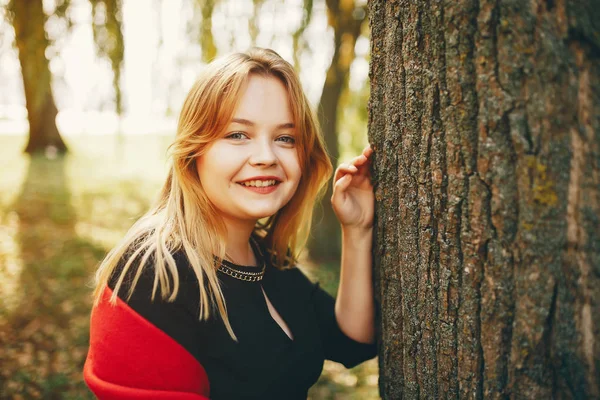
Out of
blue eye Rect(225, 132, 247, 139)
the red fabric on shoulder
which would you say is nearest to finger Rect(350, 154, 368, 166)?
blue eye Rect(225, 132, 247, 139)

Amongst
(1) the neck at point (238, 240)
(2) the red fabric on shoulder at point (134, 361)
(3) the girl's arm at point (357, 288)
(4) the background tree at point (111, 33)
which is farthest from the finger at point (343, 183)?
(4) the background tree at point (111, 33)

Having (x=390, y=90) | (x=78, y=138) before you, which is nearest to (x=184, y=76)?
(x=390, y=90)

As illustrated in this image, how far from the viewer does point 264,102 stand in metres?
1.66

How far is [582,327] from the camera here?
3.75 ft

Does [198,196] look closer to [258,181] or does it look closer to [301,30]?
[258,181]

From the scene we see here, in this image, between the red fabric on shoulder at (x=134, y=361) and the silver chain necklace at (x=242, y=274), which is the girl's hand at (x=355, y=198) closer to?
the silver chain necklace at (x=242, y=274)

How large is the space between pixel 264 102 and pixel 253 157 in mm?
206

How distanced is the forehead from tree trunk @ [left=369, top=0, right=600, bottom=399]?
352 millimetres

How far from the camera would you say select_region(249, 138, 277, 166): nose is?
1615 millimetres

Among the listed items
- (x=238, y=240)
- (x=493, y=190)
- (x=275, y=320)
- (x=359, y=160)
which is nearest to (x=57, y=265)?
(x=238, y=240)

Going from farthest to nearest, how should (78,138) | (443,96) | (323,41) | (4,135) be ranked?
(78,138) < (4,135) < (323,41) < (443,96)

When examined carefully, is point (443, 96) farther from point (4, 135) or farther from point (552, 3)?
point (4, 135)

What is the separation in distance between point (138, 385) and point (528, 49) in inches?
56.7

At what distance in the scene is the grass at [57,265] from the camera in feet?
11.3
